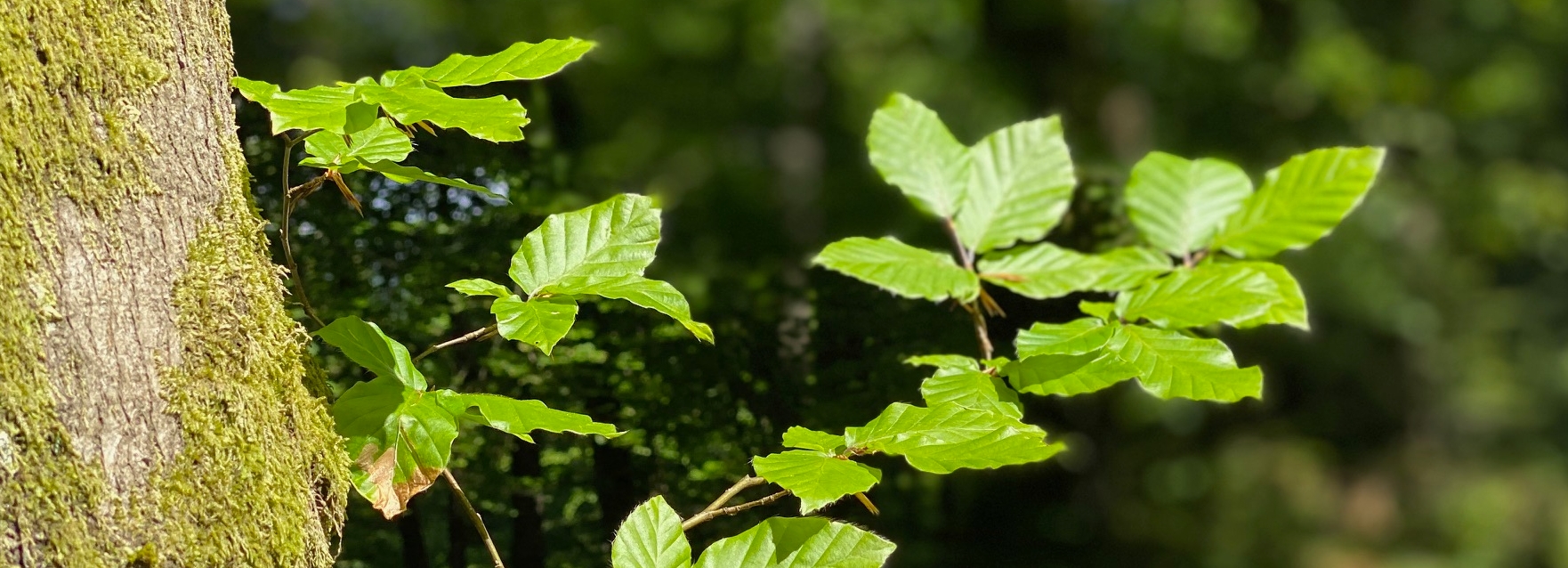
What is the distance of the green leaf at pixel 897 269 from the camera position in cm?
93

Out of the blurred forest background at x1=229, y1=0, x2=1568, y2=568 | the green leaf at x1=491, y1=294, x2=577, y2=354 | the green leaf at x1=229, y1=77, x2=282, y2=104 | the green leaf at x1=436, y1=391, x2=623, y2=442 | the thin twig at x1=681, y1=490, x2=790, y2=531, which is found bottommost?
the blurred forest background at x1=229, y1=0, x2=1568, y2=568

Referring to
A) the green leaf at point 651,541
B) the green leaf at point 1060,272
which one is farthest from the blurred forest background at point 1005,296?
the green leaf at point 651,541

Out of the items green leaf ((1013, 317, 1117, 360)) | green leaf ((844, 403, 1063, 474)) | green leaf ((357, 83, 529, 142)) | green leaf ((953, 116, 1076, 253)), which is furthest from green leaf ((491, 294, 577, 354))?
green leaf ((953, 116, 1076, 253))

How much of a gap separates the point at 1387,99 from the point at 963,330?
8289 mm

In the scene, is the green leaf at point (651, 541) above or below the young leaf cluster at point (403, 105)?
below

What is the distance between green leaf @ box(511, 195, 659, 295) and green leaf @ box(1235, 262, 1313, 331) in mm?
491

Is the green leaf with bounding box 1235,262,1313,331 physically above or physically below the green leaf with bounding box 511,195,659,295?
below

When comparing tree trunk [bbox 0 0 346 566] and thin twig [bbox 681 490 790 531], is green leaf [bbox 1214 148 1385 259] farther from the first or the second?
tree trunk [bbox 0 0 346 566]

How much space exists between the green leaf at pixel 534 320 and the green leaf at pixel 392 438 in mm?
89

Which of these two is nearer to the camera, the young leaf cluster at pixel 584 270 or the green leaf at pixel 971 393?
the young leaf cluster at pixel 584 270

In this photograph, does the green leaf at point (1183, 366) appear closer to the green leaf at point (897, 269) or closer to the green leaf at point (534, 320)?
the green leaf at point (897, 269)

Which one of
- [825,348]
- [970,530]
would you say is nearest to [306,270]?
[825,348]

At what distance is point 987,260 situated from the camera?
1.05m

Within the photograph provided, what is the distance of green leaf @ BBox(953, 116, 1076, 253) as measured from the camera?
3.40ft
